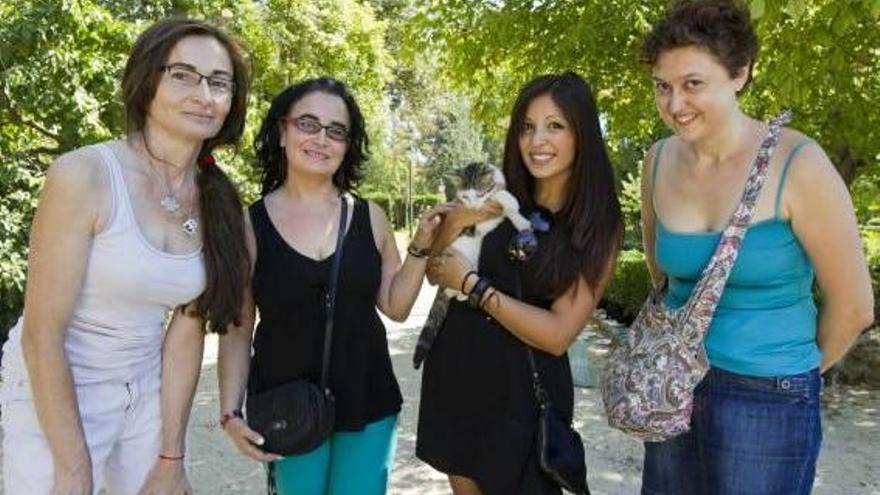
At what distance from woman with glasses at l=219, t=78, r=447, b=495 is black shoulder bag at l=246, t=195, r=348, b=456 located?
0.17ft

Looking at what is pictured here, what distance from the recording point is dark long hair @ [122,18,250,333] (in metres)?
2.14

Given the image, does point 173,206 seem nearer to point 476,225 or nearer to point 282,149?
point 282,149

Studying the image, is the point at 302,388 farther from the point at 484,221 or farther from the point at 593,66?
the point at 593,66

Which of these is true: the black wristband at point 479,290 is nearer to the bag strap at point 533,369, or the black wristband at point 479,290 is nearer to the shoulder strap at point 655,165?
the bag strap at point 533,369

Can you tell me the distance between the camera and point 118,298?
2.03m


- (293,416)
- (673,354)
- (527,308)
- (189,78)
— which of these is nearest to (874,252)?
(673,354)

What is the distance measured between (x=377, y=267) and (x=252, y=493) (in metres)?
3.02

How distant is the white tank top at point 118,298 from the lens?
1.99 meters

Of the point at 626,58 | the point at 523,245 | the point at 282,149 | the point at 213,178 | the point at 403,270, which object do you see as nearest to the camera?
the point at 213,178

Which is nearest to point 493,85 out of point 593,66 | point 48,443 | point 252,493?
point 593,66

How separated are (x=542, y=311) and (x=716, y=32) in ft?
3.26

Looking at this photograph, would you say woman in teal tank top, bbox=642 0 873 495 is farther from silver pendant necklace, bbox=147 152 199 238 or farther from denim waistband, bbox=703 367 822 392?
silver pendant necklace, bbox=147 152 199 238

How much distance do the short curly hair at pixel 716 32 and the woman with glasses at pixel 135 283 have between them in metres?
1.34

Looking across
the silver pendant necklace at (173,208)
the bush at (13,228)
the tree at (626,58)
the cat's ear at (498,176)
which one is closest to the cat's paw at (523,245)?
the cat's ear at (498,176)
